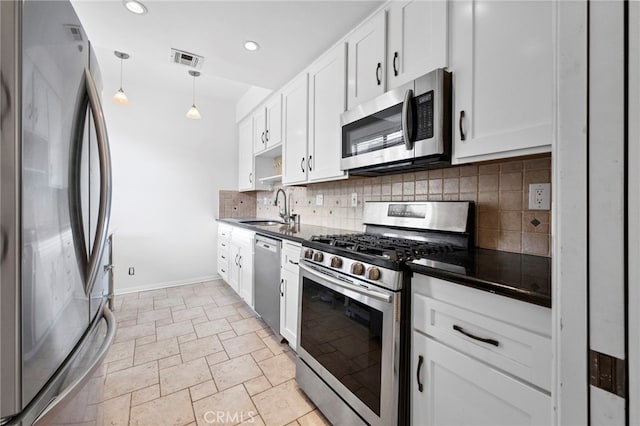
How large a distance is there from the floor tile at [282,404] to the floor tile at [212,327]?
1.00 meters

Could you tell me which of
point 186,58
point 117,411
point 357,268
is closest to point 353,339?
point 357,268

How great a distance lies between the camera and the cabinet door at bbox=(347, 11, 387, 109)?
1.66 m

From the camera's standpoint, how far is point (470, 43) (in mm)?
1228

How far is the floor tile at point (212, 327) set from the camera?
2.43m

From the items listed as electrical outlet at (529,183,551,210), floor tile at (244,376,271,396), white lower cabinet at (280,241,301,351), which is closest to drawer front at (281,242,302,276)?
white lower cabinet at (280,241,301,351)

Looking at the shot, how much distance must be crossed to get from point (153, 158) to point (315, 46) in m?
2.72

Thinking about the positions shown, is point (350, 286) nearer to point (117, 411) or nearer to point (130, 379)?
point (117, 411)

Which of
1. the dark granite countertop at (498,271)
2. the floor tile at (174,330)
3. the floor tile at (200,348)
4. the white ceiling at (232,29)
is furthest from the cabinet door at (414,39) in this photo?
the floor tile at (174,330)

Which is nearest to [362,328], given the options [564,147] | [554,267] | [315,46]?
[554,267]

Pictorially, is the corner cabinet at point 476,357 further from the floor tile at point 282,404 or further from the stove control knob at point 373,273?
the floor tile at point 282,404

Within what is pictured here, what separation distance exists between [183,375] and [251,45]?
2433 millimetres

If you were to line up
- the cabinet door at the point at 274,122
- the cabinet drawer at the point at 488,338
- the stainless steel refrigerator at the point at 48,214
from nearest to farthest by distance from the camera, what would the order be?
the stainless steel refrigerator at the point at 48,214 < the cabinet drawer at the point at 488,338 < the cabinet door at the point at 274,122

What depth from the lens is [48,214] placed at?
656 millimetres

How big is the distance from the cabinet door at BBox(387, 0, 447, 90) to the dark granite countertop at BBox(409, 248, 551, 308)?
94 centimetres
